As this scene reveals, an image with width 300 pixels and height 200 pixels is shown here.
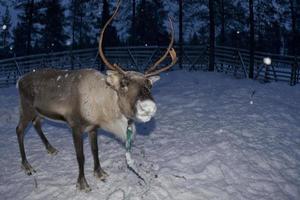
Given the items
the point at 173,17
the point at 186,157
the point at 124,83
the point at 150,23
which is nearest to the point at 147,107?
the point at 124,83

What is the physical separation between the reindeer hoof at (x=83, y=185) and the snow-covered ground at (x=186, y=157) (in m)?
0.07

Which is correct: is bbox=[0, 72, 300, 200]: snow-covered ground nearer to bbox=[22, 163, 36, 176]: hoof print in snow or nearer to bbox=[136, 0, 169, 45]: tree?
bbox=[22, 163, 36, 176]: hoof print in snow

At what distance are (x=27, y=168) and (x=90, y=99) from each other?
5.94 feet

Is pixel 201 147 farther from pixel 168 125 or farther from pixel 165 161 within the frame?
pixel 168 125

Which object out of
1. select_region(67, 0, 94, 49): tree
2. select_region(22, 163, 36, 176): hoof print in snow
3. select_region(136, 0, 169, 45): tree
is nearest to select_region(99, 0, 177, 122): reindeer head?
select_region(22, 163, 36, 176): hoof print in snow

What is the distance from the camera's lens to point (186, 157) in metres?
6.12

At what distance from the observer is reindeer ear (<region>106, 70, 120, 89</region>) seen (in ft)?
15.3

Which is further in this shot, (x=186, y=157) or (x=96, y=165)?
(x=186, y=157)

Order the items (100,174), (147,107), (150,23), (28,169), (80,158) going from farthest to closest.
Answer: (150,23) → (28,169) → (100,174) → (80,158) → (147,107)

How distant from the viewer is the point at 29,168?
5852 millimetres

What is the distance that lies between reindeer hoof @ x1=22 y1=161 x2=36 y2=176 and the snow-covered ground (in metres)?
0.09

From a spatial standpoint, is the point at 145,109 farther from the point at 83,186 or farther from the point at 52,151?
the point at 52,151

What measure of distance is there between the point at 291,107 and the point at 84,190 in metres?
6.96

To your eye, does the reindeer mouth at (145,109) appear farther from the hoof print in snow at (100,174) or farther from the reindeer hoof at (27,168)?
the reindeer hoof at (27,168)
